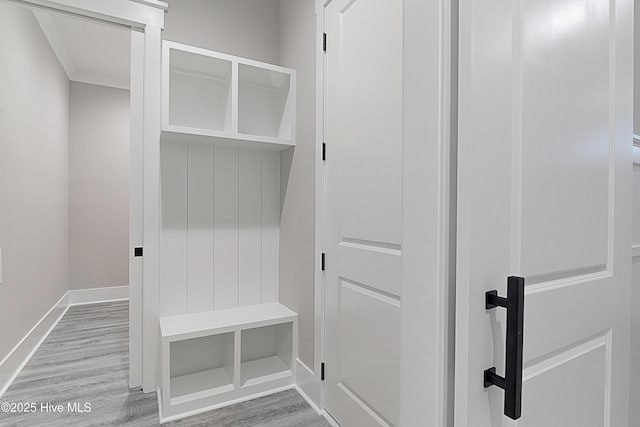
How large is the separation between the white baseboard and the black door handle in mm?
2553

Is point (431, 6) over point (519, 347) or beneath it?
over

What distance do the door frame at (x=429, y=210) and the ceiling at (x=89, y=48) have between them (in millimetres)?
2385

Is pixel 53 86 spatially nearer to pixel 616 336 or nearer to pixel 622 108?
pixel 622 108

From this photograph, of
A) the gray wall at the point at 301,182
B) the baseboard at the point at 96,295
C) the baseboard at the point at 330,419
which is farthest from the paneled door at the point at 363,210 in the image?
the baseboard at the point at 96,295

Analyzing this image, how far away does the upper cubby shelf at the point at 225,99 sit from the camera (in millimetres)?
1953

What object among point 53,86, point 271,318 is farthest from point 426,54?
point 53,86

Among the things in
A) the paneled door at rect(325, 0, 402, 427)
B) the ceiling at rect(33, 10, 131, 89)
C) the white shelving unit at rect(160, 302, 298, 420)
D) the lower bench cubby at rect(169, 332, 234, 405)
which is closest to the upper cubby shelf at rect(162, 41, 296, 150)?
the paneled door at rect(325, 0, 402, 427)

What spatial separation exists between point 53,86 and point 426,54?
3.10 metres

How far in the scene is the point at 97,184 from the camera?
3094 mm

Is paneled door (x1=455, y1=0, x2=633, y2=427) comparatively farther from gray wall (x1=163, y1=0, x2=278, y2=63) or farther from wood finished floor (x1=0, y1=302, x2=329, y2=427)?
gray wall (x1=163, y1=0, x2=278, y2=63)

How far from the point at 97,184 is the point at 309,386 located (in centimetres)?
262

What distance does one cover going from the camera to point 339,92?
178 cm

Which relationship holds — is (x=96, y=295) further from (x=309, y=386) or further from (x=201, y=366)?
(x=309, y=386)

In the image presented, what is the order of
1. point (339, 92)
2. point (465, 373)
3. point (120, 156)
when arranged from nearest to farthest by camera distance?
1. point (465, 373)
2. point (339, 92)
3. point (120, 156)
